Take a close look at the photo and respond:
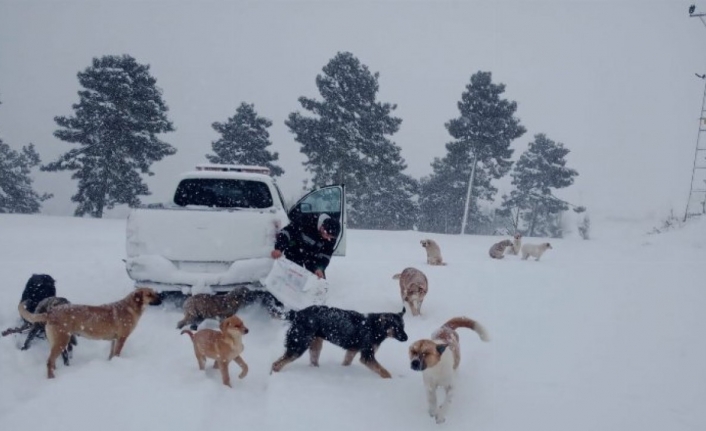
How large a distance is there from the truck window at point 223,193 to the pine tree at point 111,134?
21.9 metres

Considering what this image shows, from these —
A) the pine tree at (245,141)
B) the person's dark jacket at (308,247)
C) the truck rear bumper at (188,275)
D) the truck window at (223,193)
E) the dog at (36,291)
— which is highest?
the pine tree at (245,141)

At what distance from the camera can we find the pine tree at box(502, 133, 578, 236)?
3731 centimetres

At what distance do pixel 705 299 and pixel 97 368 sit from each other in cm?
852

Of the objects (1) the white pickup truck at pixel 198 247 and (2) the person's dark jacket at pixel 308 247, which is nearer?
(1) the white pickup truck at pixel 198 247

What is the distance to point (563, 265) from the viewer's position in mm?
10688

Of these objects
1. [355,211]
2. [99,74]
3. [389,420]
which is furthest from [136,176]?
[389,420]

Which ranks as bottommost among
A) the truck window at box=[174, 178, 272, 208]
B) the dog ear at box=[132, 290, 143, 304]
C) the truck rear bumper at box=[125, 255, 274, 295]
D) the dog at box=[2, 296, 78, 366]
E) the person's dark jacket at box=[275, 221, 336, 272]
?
the dog at box=[2, 296, 78, 366]

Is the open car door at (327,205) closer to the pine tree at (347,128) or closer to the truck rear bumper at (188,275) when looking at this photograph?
the truck rear bumper at (188,275)

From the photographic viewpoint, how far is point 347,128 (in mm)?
27688

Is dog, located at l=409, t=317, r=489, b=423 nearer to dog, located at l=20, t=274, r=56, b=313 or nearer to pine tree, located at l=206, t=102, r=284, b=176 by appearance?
dog, located at l=20, t=274, r=56, b=313

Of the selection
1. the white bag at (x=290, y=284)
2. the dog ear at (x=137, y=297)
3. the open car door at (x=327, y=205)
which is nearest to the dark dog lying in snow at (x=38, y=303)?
the dog ear at (x=137, y=297)

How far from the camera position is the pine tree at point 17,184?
116 feet

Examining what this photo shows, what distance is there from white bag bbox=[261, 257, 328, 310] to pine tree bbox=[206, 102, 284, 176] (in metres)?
27.0

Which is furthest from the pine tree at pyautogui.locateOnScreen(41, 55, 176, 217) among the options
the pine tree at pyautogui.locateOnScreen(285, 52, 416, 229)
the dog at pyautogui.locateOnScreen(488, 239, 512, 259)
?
the dog at pyautogui.locateOnScreen(488, 239, 512, 259)
